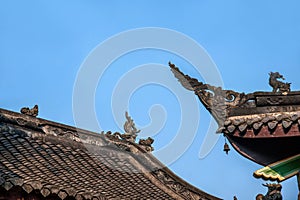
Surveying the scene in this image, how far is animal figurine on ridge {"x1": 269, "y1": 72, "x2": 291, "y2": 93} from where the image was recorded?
6.41 meters

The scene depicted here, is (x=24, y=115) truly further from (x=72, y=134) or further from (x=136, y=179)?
(x=136, y=179)

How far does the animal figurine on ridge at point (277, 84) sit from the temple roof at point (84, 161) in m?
6.13

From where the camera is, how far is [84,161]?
1593 cm

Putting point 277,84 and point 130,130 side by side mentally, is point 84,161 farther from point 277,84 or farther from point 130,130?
point 277,84

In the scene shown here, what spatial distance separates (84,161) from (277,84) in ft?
33.3

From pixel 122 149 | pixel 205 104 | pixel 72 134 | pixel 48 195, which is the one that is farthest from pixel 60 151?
pixel 205 104

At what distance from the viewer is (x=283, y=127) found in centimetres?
615

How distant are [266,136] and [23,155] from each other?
9118 millimetres

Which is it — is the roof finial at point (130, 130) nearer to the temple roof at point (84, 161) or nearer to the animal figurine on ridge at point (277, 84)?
the temple roof at point (84, 161)

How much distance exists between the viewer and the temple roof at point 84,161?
13.6m

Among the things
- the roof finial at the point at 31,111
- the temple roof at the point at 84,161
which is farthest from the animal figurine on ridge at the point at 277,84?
the roof finial at the point at 31,111

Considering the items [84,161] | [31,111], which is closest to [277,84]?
[84,161]

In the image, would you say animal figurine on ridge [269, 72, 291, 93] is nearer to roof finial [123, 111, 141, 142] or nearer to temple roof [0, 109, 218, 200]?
temple roof [0, 109, 218, 200]

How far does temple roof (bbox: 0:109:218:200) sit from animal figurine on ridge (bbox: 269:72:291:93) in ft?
20.1
